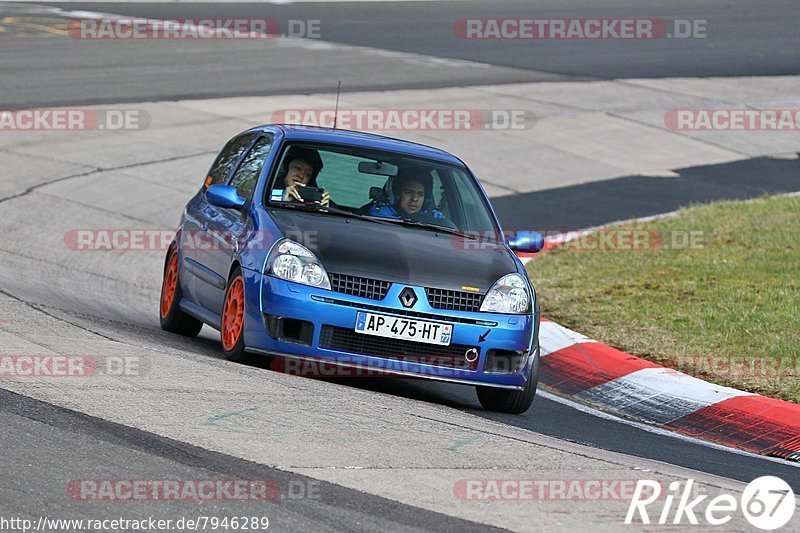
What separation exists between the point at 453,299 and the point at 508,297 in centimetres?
40

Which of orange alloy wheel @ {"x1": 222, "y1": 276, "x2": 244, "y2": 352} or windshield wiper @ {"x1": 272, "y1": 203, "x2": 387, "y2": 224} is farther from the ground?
windshield wiper @ {"x1": 272, "y1": 203, "x2": 387, "y2": 224}

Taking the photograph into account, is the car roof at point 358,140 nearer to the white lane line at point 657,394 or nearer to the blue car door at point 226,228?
the blue car door at point 226,228

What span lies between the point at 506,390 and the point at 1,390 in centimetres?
307

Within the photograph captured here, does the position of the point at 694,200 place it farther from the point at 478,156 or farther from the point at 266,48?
the point at 266,48

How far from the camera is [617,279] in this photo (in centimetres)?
1260

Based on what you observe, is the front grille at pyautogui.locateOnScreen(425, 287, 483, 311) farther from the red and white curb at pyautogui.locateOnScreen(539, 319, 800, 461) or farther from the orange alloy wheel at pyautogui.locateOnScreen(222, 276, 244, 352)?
the red and white curb at pyautogui.locateOnScreen(539, 319, 800, 461)

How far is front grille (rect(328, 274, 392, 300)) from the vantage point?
7941mm

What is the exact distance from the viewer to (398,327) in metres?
7.93

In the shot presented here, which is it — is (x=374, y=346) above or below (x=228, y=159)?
below

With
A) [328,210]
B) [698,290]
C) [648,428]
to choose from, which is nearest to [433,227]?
[328,210]

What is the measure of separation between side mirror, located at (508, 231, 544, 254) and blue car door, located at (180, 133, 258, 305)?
1981mm

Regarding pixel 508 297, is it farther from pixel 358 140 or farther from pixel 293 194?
pixel 358 140

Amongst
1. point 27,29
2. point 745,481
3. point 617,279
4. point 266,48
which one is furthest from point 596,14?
point 745,481

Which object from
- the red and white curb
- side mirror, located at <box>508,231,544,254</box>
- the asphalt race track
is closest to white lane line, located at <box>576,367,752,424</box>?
the red and white curb
